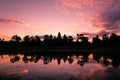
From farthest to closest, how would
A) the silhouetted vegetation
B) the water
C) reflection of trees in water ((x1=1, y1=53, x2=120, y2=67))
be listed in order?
the silhouetted vegetation, reflection of trees in water ((x1=1, y1=53, x2=120, y2=67)), the water

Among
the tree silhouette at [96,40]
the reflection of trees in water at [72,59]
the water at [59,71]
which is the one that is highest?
the tree silhouette at [96,40]

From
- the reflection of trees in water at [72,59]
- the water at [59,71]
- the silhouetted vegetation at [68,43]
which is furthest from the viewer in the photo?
the silhouetted vegetation at [68,43]

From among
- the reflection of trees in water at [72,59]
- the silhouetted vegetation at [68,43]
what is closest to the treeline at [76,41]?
the silhouetted vegetation at [68,43]

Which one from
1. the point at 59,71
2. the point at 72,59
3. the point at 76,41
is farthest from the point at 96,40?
the point at 59,71

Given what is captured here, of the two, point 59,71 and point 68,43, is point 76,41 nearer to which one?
point 68,43

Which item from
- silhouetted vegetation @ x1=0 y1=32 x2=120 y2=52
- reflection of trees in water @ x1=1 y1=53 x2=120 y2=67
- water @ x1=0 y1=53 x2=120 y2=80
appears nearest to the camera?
water @ x1=0 y1=53 x2=120 y2=80

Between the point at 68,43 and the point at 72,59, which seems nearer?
the point at 72,59

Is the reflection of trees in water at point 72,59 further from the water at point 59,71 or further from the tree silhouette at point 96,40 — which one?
the tree silhouette at point 96,40

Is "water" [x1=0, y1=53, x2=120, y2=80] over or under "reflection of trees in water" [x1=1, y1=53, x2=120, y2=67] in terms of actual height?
over

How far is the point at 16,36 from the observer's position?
167250 millimetres

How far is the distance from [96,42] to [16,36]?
80.0 metres

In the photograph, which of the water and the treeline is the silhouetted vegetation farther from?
the water

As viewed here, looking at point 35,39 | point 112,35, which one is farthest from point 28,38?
point 112,35

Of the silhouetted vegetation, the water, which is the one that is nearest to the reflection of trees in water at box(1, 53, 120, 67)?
the water
